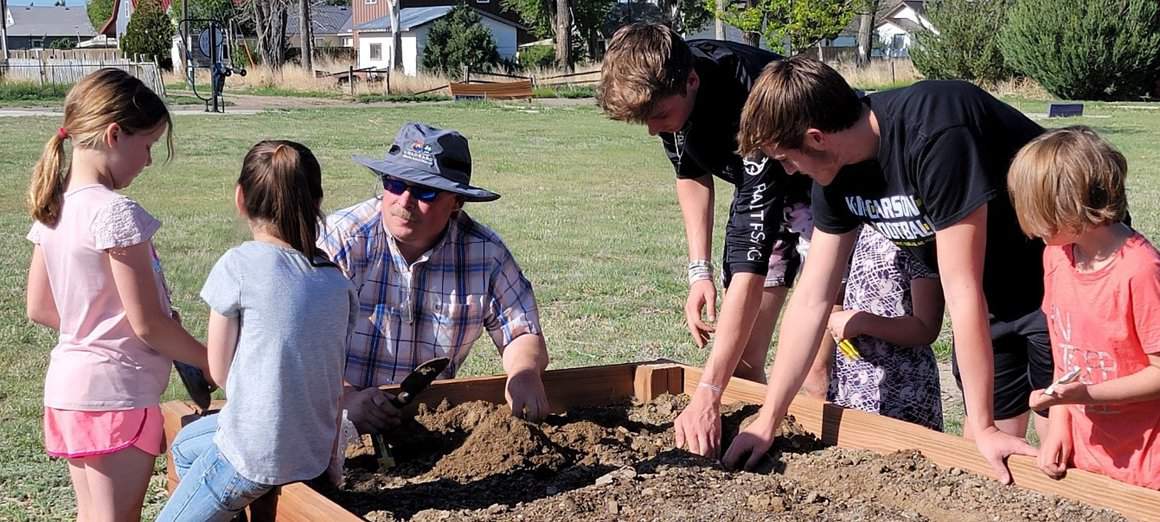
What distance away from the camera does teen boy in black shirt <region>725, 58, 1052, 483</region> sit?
3098 millimetres

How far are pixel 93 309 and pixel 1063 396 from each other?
95.6 inches

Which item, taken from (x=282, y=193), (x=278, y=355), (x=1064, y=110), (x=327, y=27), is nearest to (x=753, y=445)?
(x=278, y=355)

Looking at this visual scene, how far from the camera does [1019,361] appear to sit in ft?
12.6

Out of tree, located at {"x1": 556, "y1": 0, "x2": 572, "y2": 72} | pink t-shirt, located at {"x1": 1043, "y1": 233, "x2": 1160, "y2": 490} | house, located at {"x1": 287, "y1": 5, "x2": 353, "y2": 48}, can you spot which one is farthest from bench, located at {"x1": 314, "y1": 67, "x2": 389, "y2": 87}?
pink t-shirt, located at {"x1": 1043, "y1": 233, "x2": 1160, "y2": 490}

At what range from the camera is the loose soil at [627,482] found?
330cm

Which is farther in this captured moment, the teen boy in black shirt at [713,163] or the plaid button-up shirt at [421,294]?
the plaid button-up shirt at [421,294]

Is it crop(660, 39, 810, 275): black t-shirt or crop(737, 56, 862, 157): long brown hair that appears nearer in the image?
crop(737, 56, 862, 157): long brown hair

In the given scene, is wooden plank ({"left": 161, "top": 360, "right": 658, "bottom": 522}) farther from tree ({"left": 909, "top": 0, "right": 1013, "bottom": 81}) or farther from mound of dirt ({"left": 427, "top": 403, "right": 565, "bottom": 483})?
tree ({"left": 909, "top": 0, "right": 1013, "bottom": 81})

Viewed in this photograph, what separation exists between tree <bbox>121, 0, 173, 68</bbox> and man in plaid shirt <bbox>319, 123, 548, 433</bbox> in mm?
60699

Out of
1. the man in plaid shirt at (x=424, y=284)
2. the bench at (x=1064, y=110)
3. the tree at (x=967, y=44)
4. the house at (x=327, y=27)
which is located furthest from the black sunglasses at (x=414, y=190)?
the house at (x=327, y=27)

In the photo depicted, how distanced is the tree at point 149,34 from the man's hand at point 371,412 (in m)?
61.0

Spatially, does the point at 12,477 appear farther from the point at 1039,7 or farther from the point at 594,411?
the point at 1039,7

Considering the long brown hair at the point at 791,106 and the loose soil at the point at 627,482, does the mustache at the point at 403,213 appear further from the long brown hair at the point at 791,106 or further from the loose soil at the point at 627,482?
the long brown hair at the point at 791,106

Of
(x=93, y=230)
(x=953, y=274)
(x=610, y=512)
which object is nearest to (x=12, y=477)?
(x=93, y=230)
